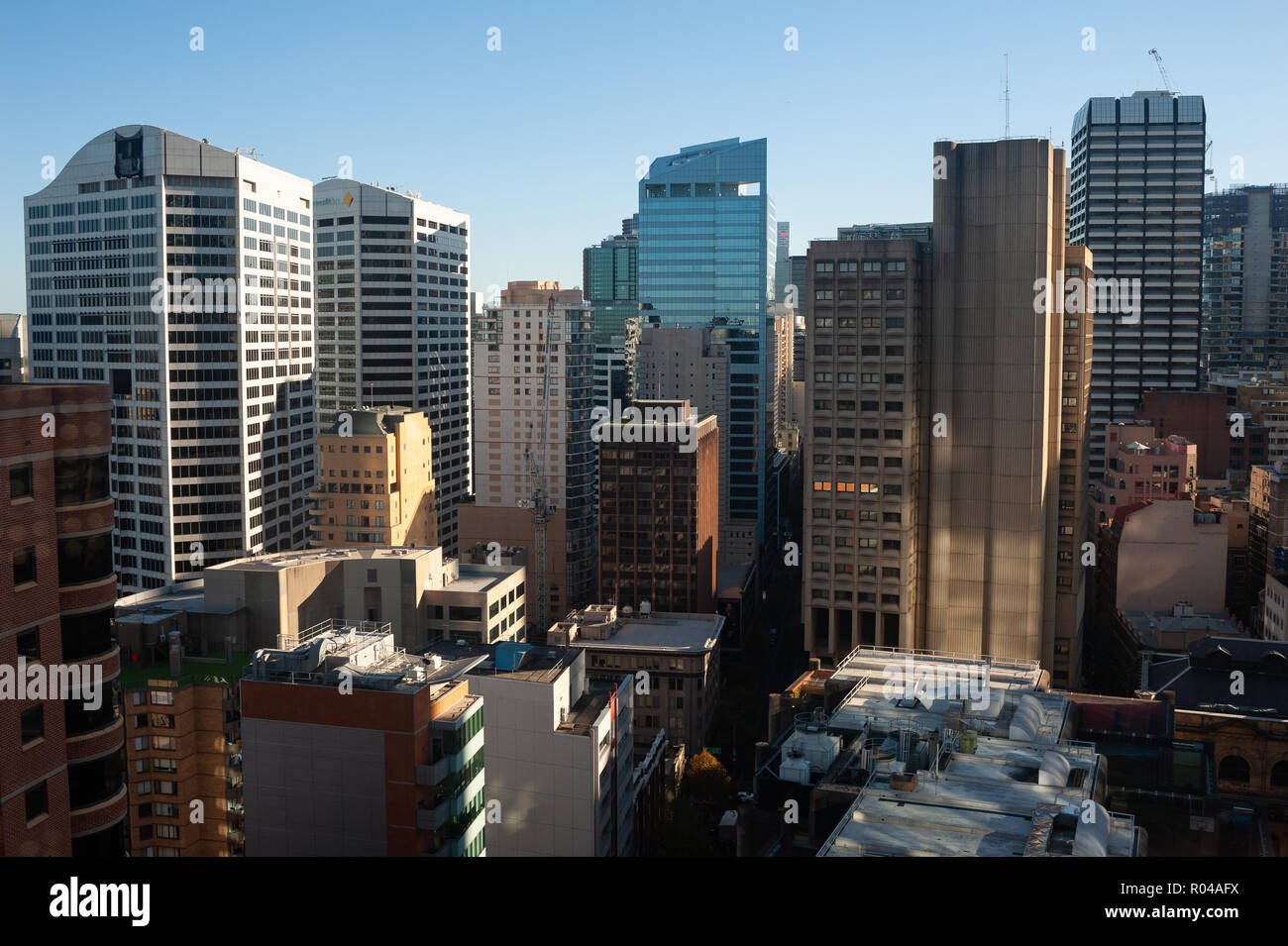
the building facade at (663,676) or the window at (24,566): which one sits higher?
the window at (24,566)

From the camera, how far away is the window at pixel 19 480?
16609mm

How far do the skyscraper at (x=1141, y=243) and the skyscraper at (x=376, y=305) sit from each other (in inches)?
2836

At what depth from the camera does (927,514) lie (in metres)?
69.3

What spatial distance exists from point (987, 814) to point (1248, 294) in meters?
160

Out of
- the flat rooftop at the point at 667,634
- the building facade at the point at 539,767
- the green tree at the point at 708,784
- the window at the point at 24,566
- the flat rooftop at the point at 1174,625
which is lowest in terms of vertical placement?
the green tree at the point at 708,784

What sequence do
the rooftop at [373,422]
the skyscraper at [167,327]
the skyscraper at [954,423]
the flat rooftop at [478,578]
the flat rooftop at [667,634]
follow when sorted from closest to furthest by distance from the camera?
the flat rooftop at [478,578]
the skyscraper at [954,423]
the flat rooftop at [667,634]
the rooftop at [373,422]
the skyscraper at [167,327]

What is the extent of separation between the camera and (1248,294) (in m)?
162

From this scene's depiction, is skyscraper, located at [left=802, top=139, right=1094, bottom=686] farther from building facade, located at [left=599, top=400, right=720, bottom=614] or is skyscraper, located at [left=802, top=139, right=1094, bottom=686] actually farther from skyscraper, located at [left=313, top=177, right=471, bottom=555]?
skyscraper, located at [left=313, top=177, right=471, bottom=555]

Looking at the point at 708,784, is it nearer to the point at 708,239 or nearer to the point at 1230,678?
the point at 1230,678

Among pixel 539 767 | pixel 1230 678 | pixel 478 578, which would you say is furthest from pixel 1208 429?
pixel 539 767

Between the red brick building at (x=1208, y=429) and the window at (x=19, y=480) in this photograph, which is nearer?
the window at (x=19, y=480)

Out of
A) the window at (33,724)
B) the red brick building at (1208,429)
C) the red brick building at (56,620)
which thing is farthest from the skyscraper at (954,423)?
the window at (33,724)

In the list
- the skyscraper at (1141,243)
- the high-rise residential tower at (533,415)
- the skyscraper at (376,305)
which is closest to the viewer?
the high-rise residential tower at (533,415)

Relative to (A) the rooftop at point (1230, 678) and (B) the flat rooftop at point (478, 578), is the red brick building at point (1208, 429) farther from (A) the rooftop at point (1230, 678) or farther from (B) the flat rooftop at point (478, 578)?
(B) the flat rooftop at point (478, 578)
